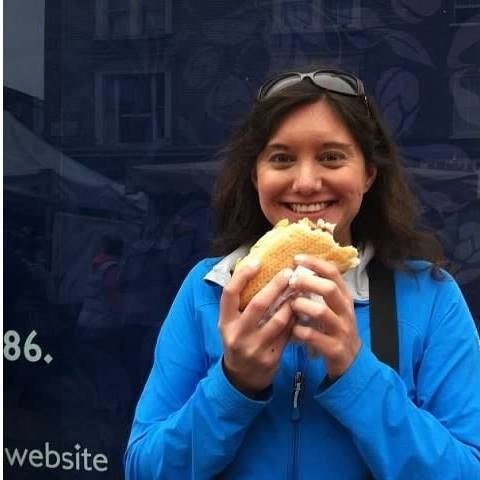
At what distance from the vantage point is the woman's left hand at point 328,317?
1.15 m

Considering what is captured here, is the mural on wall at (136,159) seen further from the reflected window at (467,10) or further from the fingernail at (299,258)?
the fingernail at (299,258)

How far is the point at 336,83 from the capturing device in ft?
4.62

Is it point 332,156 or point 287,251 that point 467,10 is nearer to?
point 332,156

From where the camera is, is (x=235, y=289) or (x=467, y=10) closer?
(x=235, y=289)

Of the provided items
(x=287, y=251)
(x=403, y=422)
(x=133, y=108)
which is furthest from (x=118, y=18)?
(x=403, y=422)

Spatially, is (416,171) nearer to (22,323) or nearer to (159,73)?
(159,73)

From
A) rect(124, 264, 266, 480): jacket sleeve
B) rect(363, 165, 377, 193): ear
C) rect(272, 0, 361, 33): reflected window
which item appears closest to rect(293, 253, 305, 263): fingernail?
rect(124, 264, 266, 480): jacket sleeve

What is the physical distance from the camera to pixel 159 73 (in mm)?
2465

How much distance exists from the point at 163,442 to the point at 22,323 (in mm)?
Answer: 1471

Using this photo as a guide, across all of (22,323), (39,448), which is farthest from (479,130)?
(39,448)

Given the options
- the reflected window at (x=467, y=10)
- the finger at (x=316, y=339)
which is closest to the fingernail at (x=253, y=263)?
the finger at (x=316, y=339)

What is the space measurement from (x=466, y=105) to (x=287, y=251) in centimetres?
128

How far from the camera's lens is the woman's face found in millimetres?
1344

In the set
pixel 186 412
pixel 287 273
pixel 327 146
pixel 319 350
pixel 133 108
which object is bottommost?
pixel 186 412
